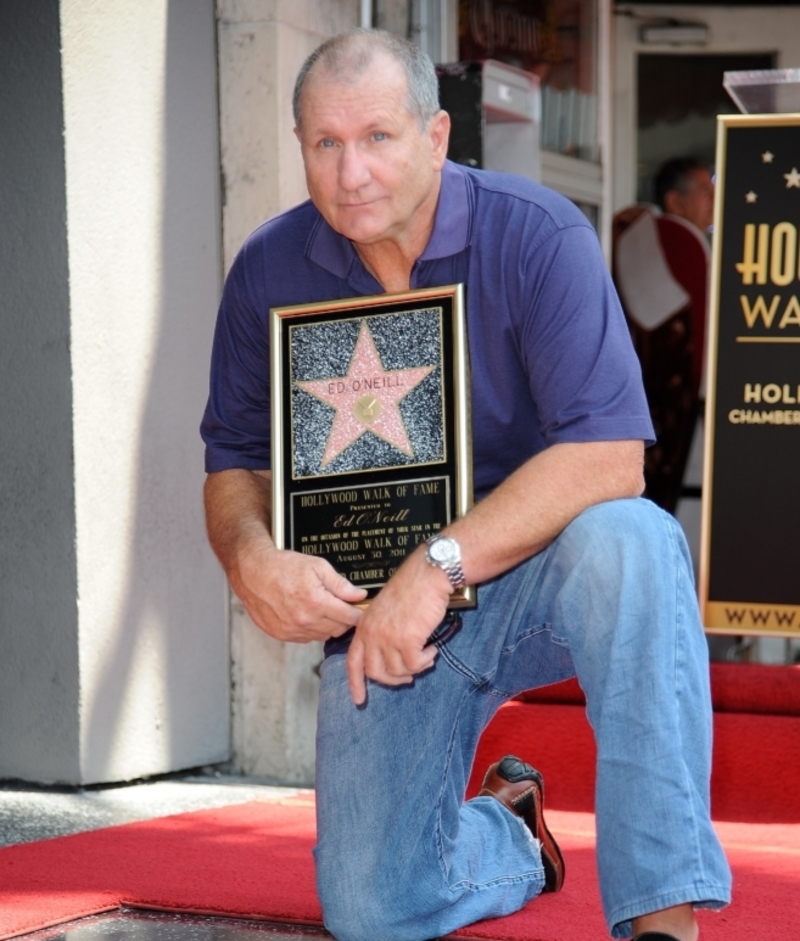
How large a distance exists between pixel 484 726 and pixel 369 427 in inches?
19.5

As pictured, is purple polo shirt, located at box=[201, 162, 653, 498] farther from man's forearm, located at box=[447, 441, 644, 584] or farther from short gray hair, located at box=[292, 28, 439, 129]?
short gray hair, located at box=[292, 28, 439, 129]

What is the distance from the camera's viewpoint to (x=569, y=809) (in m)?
3.55

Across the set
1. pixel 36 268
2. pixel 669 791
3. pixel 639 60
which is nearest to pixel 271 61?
pixel 36 268

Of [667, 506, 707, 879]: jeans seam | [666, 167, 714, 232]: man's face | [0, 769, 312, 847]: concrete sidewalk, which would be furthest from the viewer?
[666, 167, 714, 232]: man's face

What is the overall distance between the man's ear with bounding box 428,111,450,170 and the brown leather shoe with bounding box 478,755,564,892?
102 centimetres

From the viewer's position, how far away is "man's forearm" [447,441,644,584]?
6.72 ft

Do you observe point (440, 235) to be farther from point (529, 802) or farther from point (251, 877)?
point (251, 877)

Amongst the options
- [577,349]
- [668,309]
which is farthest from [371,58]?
[668,309]

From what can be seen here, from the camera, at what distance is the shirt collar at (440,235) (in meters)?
2.29

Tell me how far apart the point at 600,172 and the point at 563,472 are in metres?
4.06

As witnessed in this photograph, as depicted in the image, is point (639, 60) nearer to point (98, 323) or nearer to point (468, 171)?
point (98, 323)

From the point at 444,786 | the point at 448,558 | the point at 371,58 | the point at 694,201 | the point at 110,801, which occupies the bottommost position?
the point at 110,801

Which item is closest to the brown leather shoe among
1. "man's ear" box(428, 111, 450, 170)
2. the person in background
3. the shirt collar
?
the shirt collar

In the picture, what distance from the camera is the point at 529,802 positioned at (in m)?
2.59
